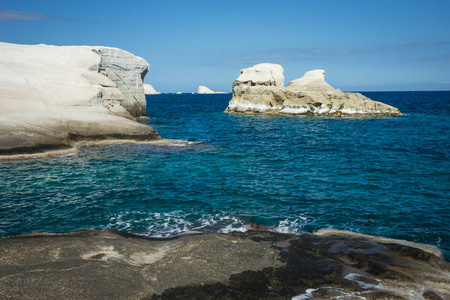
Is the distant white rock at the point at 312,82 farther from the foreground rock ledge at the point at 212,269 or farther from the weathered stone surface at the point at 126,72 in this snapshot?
the foreground rock ledge at the point at 212,269

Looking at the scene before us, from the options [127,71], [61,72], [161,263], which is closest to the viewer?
[161,263]

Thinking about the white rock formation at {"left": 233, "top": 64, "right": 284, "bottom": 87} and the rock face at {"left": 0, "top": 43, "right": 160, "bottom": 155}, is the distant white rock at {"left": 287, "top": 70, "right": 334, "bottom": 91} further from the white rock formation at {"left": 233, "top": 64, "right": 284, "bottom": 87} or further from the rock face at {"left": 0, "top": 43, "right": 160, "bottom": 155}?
the rock face at {"left": 0, "top": 43, "right": 160, "bottom": 155}

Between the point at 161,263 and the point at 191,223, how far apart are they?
5103 mm

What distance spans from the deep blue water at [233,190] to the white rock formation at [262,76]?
40889 millimetres

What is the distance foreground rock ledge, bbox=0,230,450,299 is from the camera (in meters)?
7.82

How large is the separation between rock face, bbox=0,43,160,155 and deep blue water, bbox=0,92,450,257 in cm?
243

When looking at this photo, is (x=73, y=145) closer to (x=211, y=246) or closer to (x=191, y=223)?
(x=191, y=223)

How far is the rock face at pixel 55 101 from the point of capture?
84.1 ft

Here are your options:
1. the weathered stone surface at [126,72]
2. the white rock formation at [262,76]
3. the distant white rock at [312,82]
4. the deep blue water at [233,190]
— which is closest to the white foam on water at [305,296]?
the deep blue water at [233,190]

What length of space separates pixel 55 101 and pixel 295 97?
1748 inches

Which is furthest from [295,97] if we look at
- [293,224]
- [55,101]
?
[293,224]

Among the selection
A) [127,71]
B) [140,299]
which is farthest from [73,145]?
[127,71]

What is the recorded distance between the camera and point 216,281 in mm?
8383

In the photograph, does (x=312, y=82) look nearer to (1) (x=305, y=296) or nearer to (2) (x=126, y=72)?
(2) (x=126, y=72)
